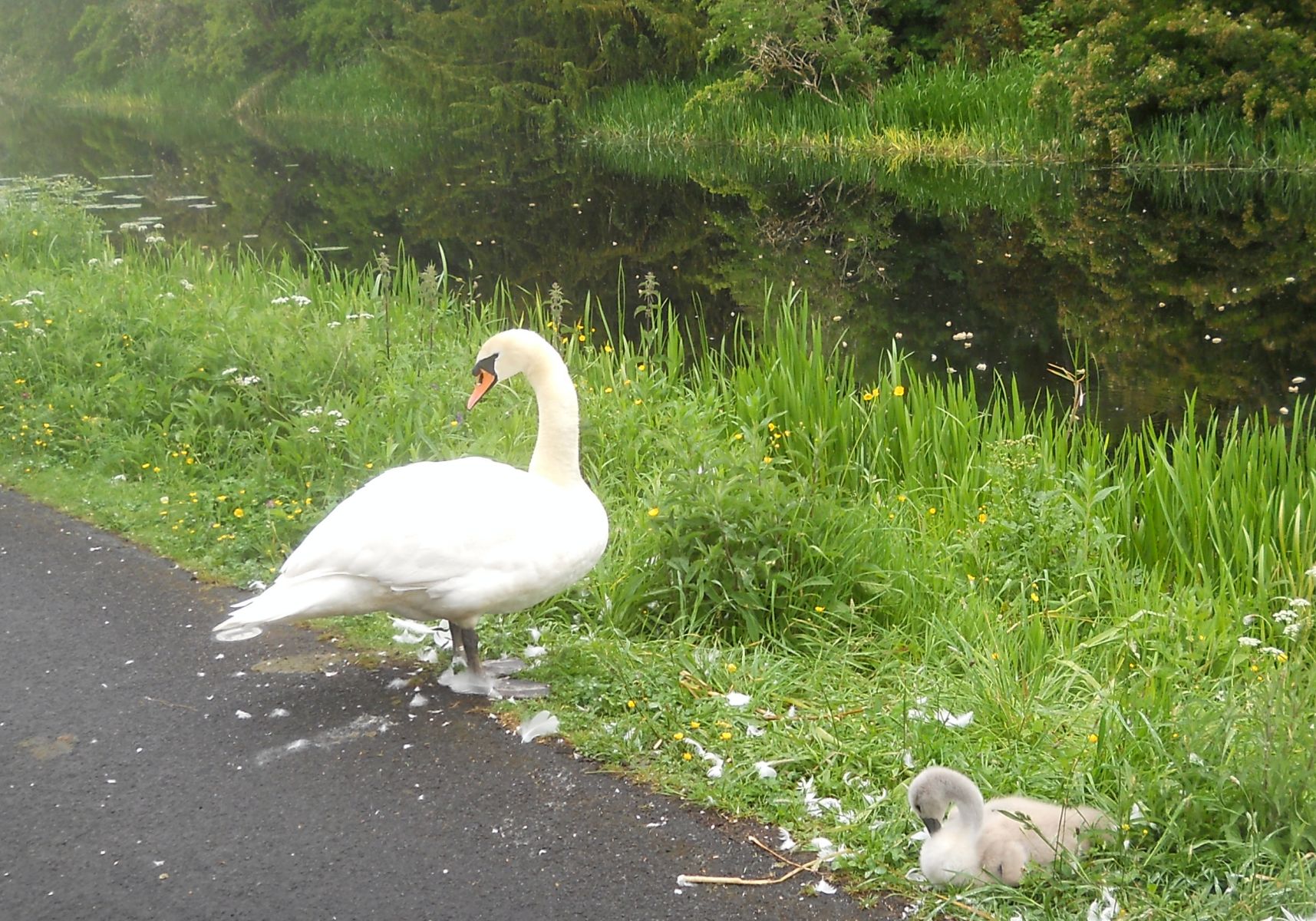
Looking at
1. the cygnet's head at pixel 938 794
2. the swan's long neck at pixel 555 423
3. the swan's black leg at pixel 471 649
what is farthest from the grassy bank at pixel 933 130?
the cygnet's head at pixel 938 794

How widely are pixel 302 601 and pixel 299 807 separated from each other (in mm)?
624

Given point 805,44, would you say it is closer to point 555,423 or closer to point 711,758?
Result: point 555,423

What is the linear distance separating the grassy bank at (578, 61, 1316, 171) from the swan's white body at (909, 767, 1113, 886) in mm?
15715

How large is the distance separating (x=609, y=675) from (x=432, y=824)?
906mm

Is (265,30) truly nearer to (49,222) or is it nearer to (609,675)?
(49,222)

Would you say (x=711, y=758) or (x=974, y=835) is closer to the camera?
(x=974, y=835)

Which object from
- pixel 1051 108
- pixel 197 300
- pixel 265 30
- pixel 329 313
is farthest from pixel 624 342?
pixel 265 30

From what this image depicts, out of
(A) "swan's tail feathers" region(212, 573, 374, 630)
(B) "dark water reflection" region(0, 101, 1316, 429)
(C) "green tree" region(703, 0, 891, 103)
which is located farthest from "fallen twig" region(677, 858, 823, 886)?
(C) "green tree" region(703, 0, 891, 103)

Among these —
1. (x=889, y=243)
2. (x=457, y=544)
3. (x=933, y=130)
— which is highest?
(x=457, y=544)

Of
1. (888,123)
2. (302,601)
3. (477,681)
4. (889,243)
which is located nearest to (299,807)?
(302,601)

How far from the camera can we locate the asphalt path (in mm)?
3369

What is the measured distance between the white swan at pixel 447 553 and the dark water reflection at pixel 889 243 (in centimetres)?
476

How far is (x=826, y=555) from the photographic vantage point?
492 centimetres

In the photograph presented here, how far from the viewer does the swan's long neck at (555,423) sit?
454 centimetres
